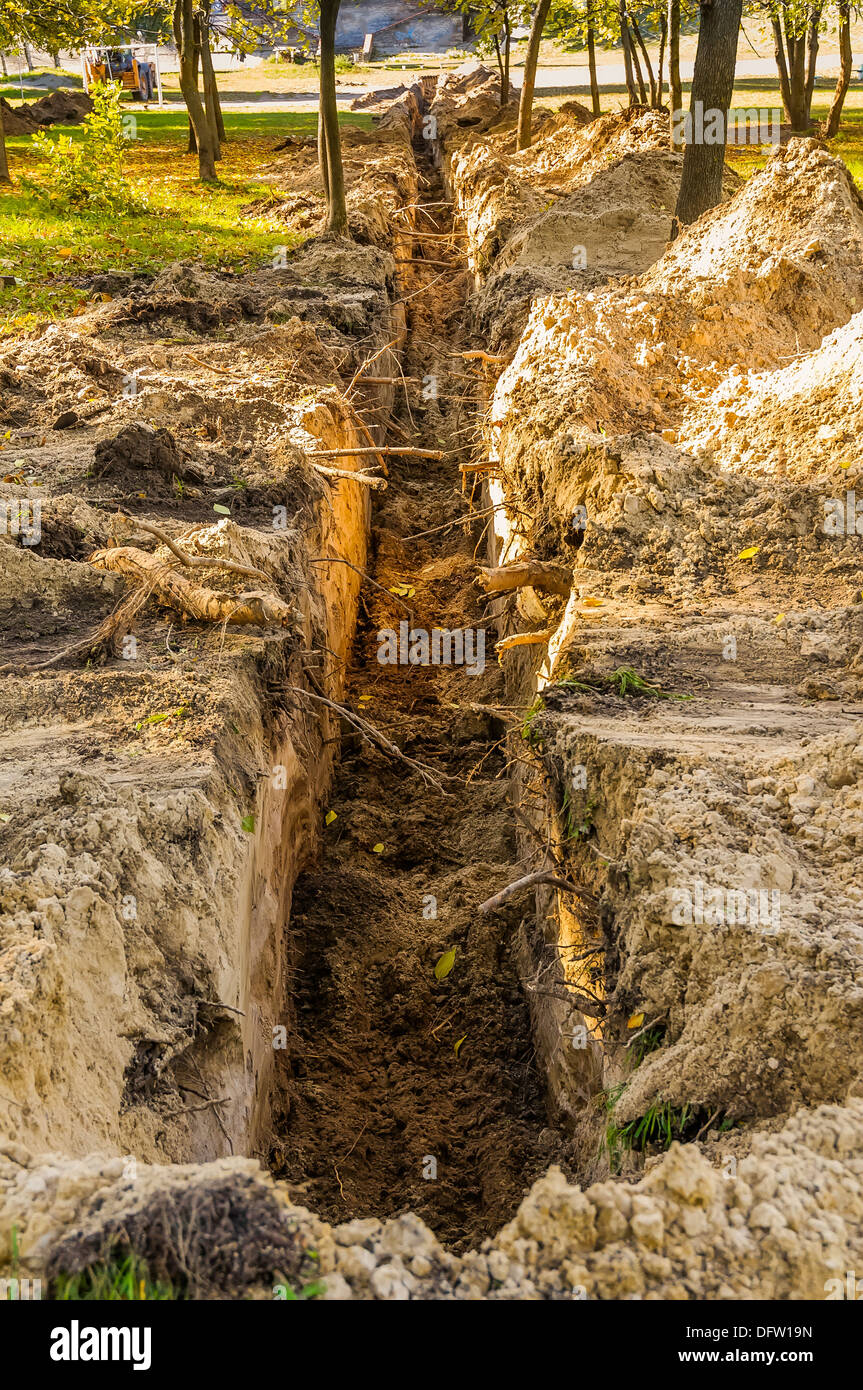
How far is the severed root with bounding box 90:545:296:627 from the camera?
516cm

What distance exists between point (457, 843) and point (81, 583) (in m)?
2.81

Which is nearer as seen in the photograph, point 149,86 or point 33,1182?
point 33,1182

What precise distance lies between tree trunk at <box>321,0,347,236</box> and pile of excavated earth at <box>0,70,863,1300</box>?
3712 millimetres

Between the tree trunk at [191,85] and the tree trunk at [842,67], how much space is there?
10385 mm

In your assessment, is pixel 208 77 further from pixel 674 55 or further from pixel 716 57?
pixel 716 57

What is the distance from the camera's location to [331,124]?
11.8 meters

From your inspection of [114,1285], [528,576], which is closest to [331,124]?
[528,576]

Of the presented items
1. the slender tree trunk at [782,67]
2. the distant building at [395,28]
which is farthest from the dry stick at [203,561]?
the distant building at [395,28]

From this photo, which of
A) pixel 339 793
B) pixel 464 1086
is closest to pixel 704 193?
pixel 339 793

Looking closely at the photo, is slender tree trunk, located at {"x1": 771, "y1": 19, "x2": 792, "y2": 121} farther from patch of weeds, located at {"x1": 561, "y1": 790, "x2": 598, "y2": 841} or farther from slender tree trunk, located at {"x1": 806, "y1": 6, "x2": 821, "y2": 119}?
patch of weeds, located at {"x1": 561, "y1": 790, "x2": 598, "y2": 841}

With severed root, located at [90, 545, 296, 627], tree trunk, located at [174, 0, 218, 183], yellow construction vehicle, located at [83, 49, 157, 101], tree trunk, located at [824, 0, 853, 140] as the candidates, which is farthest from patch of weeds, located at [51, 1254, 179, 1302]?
yellow construction vehicle, located at [83, 49, 157, 101]

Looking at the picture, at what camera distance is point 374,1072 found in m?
4.86

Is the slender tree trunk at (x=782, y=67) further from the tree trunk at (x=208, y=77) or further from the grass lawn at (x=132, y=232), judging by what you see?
the tree trunk at (x=208, y=77)
